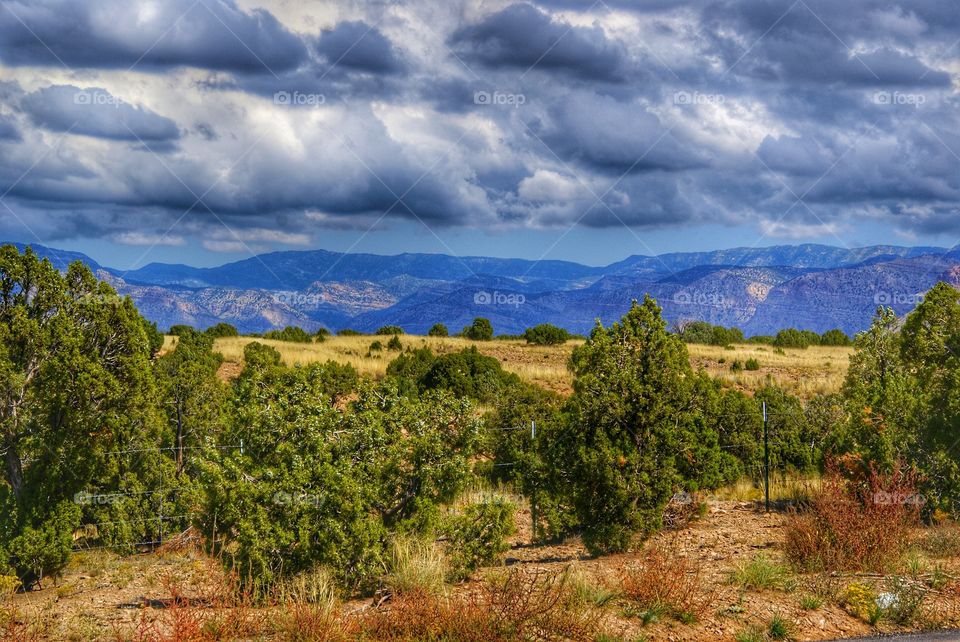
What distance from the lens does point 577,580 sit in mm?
8703

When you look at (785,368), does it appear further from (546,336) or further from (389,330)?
(389,330)

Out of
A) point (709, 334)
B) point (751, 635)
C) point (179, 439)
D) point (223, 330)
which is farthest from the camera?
point (709, 334)

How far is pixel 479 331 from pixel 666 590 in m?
52.5

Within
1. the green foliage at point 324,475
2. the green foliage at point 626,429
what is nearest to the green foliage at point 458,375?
the green foliage at point 626,429

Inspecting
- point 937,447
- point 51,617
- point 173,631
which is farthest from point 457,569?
point 937,447

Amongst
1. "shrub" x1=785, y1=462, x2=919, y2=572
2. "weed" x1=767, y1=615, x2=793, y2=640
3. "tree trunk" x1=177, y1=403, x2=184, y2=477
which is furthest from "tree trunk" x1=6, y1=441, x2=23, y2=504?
"shrub" x1=785, y1=462, x2=919, y2=572

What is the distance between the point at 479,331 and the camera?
60875 mm

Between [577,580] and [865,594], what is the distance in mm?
2957

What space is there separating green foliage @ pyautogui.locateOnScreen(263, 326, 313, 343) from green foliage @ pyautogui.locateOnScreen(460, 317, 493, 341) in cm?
1121

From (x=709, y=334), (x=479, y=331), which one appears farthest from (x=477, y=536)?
(x=709, y=334)

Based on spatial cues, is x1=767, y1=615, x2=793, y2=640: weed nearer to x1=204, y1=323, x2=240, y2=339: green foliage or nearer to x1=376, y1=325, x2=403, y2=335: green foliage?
x1=204, y1=323, x2=240, y2=339: green foliage

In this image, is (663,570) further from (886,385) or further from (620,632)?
(886,385)

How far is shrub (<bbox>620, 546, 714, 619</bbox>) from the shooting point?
8250 millimetres

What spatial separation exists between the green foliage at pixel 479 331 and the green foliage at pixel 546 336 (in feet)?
12.1
